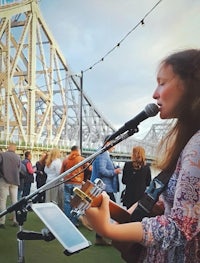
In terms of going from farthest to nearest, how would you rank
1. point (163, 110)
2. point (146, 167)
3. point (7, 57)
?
point (7, 57), point (146, 167), point (163, 110)

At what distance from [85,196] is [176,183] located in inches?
6.0

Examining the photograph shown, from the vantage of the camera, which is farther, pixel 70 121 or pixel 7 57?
pixel 70 121

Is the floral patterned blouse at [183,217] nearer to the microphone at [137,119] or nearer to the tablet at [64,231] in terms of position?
the tablet at [64,231]

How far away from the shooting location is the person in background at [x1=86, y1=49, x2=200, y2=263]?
0.42m

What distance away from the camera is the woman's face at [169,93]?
49cm

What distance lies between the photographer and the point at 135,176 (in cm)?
218

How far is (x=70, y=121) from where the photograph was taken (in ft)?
65.1

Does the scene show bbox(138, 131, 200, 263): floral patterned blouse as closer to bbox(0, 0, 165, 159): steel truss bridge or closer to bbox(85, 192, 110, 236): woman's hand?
bbox(85, 192, 110, 236): woman's hand

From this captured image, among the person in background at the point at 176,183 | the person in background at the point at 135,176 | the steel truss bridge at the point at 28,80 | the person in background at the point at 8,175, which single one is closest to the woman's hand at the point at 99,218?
the person in background at the point at 176,183

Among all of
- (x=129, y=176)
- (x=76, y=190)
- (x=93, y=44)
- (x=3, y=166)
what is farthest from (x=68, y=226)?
(x=93, y=44)

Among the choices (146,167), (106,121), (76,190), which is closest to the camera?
(76,190)

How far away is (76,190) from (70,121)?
769 inches

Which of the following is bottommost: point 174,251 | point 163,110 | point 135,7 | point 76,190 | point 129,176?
point 129,176

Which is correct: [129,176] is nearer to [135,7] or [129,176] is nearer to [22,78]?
[135,7]
